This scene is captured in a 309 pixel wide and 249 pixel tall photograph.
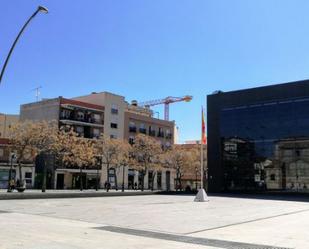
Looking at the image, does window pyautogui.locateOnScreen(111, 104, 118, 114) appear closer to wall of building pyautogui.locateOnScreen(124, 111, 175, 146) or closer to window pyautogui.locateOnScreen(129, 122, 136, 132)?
wall of building pyautogui.locateOnScreen(124, 111, 175, 146)

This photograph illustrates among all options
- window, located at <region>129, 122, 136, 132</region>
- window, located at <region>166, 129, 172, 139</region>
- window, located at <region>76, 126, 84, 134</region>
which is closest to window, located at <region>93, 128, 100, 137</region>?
window, located at <region>76, 126, 84, 134</region>

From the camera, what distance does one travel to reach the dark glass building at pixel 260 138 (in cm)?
5794

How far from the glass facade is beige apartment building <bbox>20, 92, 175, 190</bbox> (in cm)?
1746

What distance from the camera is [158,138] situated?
101 m

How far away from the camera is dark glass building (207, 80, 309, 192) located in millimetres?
57938

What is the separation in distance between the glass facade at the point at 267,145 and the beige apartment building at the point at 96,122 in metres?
17.5

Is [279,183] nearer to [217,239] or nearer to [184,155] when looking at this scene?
[184,155]

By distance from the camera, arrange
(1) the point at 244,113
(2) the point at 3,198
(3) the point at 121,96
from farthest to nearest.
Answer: (3) the point at 121,96
(1) the point at 244,113
(2) the point at 3,198

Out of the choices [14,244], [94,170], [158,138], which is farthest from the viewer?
[158,138]

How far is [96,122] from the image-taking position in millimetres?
85062

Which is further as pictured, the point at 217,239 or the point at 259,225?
the point at 259,225

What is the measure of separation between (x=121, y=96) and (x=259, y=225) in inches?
2870

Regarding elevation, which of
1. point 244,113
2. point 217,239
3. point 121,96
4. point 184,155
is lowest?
point 217,239

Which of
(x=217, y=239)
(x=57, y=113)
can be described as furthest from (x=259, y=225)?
(x=57, y=113)
